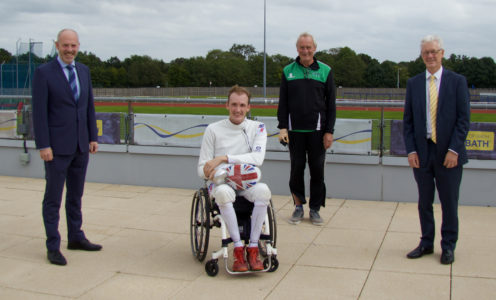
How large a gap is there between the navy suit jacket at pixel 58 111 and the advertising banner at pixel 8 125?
4991 mm

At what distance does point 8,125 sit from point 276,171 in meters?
4.97

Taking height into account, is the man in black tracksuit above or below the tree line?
below

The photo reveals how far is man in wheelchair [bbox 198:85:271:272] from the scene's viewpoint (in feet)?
14.1

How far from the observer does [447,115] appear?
4.58 m

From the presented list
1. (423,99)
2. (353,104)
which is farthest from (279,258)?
(353,104)

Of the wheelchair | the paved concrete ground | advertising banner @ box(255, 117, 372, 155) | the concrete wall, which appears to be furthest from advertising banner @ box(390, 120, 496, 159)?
the wheelchair

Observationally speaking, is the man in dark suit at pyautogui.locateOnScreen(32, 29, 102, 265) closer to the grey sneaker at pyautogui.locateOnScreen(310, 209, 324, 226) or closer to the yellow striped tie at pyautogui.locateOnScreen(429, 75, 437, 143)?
the grey sneaker at pyautogui.locateOnScreen(310, 209, 324, 226)

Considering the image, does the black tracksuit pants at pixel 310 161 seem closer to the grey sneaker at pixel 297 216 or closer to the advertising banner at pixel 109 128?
the grey sneaker at pixel 297 216

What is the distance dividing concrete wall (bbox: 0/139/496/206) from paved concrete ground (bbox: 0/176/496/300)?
25 centimetres

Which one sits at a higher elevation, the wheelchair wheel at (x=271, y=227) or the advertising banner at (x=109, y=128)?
the advertising banner at (x=109, y=128)

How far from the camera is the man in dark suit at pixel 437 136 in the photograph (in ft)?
14.9

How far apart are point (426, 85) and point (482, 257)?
5.30ft

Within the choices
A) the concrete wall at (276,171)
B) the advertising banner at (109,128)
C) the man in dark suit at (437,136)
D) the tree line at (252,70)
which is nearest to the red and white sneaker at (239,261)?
the man in dark suit at (437,136)

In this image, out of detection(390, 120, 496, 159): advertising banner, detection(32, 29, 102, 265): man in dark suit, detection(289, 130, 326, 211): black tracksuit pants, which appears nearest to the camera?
detection(32, 29, 102, 265): man in dark suit
